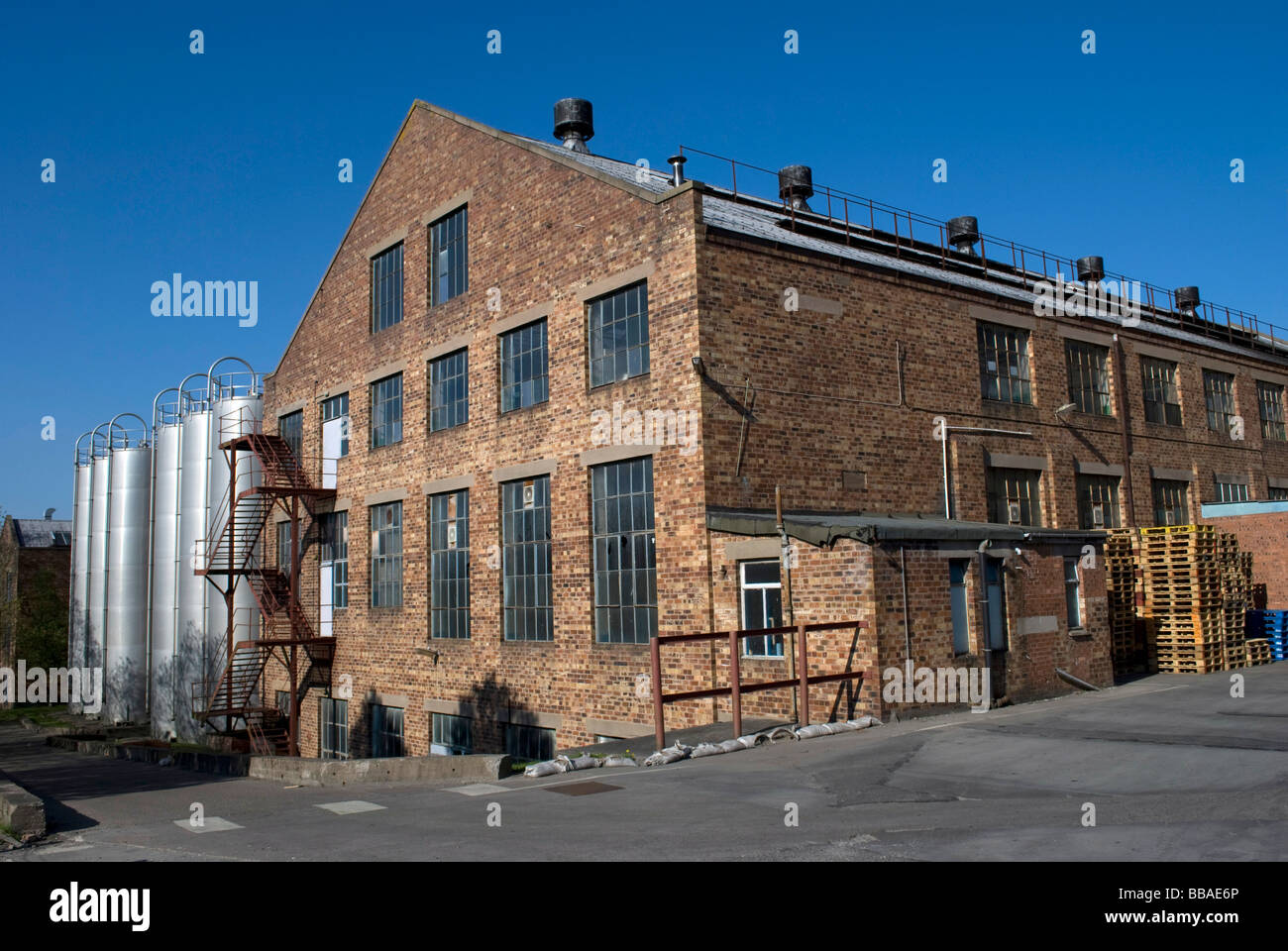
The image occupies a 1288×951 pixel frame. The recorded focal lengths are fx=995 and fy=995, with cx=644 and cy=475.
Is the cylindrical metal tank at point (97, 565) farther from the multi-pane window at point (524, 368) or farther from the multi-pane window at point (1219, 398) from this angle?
the multi-pane window at point (1219, 398)

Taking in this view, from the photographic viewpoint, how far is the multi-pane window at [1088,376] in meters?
22.9

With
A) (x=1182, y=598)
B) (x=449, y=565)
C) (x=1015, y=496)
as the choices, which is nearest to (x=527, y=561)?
(x=449, y=565)

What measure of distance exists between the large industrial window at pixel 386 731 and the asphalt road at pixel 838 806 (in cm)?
919

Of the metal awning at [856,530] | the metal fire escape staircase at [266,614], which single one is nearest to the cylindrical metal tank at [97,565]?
the metal fire escape staircase at [266,614]

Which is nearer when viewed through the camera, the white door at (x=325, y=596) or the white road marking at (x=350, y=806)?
the white road marking at (x=350, y=806)

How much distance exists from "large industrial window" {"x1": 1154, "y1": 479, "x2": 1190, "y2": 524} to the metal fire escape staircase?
21013 millimetres

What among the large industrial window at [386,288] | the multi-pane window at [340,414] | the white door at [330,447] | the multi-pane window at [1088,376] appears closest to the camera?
the multi-pane window at [1088,376]

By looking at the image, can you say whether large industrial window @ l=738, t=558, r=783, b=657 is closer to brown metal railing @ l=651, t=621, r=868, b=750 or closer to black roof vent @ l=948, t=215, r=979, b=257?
brown metal railing @ l=651, t=621, r=868, b=750

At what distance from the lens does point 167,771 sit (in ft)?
61.1

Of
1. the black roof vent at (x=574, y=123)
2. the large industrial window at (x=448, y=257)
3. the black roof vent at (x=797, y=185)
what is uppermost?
the black roof vent at (x=574, y=123)

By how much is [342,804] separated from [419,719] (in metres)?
12.0

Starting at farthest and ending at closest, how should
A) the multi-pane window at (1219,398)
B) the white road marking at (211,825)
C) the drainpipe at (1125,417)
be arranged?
the multi-pane window at (1219,398) < the drainpipe at (1125,417) < the white road marking at (211,825)
